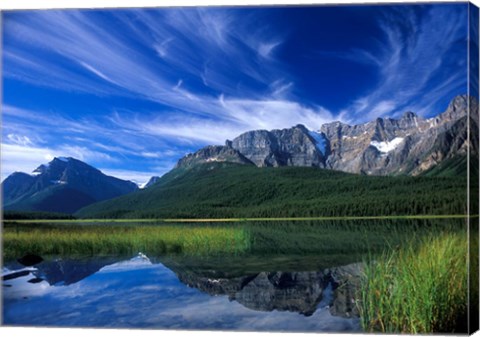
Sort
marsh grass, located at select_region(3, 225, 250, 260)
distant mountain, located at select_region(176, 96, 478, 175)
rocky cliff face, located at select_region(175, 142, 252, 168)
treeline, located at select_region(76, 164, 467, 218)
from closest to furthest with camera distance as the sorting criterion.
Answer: marsh grass, located at select_region(3, 225, 250, 260), distant mountain, located at select_region(176, 96, 478, 175), rocky cliff face, located at select_region(175, 142, 252, 168), treeline, located at select_region(76, 164, 467, 218)

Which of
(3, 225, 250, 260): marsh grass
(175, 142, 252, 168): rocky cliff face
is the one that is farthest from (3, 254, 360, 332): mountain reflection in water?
(175, 142, 252, 168): rocky cliff face

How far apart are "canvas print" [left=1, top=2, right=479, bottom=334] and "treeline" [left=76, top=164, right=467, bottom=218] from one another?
48.0ft

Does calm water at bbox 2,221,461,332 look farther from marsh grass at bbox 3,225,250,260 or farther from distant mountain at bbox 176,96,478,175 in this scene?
distant mountain at bbox 176,96,478,175

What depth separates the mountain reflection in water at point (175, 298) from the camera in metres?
4.76

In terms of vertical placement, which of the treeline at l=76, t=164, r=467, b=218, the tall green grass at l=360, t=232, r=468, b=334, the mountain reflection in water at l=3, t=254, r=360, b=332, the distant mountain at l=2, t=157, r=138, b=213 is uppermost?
the treeline at l=76, t=164, r=467, b=218

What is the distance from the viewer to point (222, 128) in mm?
8336

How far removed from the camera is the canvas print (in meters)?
4.14

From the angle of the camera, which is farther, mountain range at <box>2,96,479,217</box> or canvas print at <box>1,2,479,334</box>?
mountain range at <box>2,96,479,217</box>

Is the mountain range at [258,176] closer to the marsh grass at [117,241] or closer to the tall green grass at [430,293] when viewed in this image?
the marsh grass at [117,241]

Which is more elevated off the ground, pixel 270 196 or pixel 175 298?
pixel 270 196

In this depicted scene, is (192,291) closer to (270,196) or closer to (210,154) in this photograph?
(210,154)

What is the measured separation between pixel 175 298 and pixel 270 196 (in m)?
37.4

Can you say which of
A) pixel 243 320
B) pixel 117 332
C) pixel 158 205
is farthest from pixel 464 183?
pixel 158 205

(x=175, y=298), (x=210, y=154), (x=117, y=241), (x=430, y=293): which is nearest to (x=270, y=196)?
(x=210, y=154)
